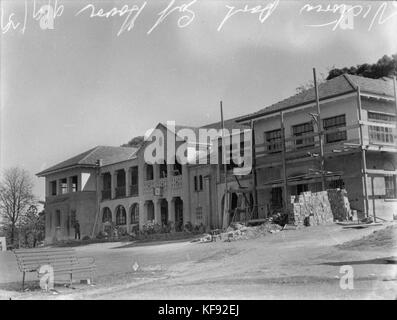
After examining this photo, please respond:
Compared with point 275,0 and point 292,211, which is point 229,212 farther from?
point 275,0

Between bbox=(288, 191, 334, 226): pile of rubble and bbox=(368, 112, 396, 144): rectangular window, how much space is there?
419 centimetres

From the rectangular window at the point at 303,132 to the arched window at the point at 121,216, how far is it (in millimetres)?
17492

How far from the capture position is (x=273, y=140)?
29.2 m

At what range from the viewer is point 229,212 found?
30.0 m

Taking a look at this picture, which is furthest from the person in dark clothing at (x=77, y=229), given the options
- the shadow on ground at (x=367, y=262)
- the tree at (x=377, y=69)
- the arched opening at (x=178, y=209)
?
the shadow on ground at (x=367, y=262)

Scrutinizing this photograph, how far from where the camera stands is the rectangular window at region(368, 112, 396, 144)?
81.3 ft

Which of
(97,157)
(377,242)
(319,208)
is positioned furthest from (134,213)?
(377,242)

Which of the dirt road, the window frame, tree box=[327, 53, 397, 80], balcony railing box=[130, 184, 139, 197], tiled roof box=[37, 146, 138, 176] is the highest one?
tree box=[327, 53, 397, 80]

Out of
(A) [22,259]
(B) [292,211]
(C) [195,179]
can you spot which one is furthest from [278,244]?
(C) [195,179]

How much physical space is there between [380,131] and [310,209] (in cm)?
564

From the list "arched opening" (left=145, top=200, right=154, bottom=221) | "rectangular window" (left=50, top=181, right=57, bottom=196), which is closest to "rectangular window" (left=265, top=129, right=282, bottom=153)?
"arched opening" (left=145, top=200, right=154, bottom=221)

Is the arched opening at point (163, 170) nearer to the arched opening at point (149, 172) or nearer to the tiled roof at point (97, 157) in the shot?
the arched opening at point (149, 172)

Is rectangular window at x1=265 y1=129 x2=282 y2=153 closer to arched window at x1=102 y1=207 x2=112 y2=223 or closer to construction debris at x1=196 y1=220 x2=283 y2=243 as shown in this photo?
construction debris at x1=196 y1=220 x2=283 y2=243
